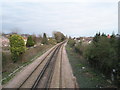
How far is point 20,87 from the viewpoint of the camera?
Answer: 12.0 m

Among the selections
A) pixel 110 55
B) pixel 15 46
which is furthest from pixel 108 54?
pixel 15 46

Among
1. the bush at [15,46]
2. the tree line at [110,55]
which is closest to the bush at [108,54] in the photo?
the tree line at [110,55]

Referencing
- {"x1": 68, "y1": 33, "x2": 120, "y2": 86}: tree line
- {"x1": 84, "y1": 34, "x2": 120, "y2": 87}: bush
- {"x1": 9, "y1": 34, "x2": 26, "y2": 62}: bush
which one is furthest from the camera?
{"x1": 9, "y1": 34, "x2": 26, "y2": 62}: bush

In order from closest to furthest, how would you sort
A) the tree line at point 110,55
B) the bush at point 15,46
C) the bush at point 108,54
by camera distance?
the tree line at point 110,55, the bush at point 108,54, the bush at point 15,46

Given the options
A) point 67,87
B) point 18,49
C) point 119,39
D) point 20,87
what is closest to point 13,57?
point 18,49

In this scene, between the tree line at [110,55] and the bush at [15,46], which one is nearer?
the tree line at [110,55]

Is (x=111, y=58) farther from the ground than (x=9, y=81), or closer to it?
farther from the ground

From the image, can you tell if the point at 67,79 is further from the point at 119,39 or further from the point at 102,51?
the point at 119,39

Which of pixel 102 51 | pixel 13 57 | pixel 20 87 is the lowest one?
pixel 20 87

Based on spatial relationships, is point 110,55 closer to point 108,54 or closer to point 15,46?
point 108,54

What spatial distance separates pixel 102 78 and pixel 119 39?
4.67m

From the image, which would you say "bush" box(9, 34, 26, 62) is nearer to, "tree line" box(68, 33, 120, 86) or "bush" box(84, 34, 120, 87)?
"tree line" box(68, 33, 120, 86)

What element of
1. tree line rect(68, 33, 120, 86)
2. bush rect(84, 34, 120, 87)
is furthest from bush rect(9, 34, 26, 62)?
bush rect(84, 34, 120, 87)

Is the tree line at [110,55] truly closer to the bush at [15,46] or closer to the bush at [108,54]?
the bush at [108,54]
